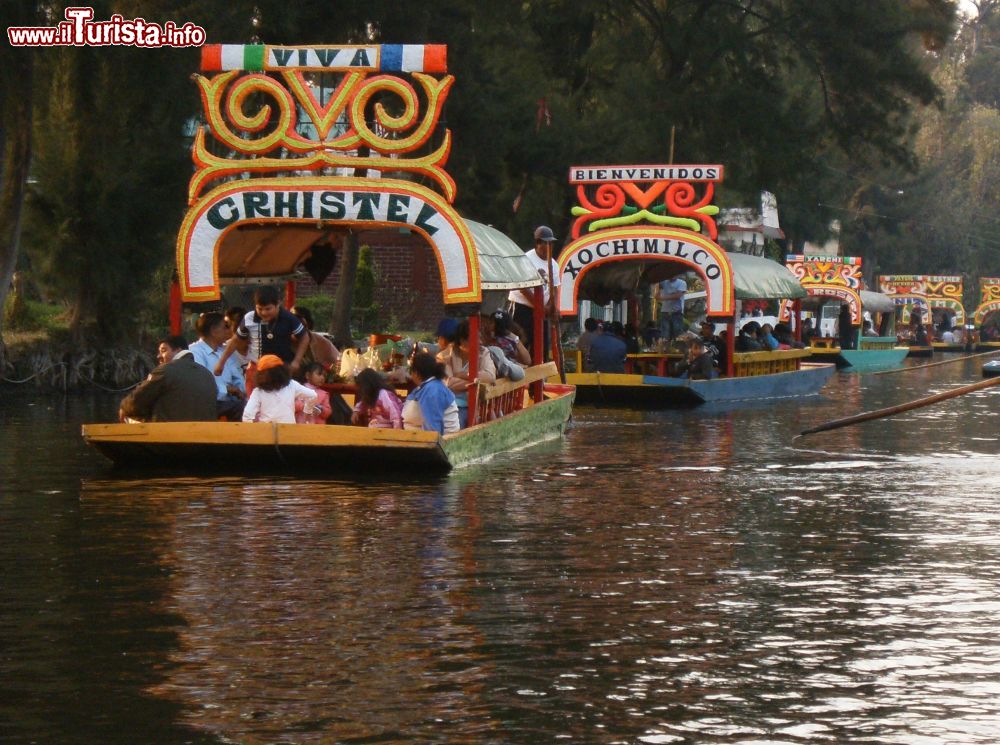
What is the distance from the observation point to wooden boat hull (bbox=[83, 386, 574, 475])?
16062mm

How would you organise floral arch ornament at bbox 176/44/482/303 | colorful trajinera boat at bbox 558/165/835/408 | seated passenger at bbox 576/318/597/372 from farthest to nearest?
seated passenger at bbox 576/318/597/372
colorful trajinera boat at bbox 558/165/835/408
floral arch ornament at bbox 176/44/482/303

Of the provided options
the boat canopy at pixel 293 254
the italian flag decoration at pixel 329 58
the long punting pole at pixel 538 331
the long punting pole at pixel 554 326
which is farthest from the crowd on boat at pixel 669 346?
the italian flag decoration at pixel 329 58

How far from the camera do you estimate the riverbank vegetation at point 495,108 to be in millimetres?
29641

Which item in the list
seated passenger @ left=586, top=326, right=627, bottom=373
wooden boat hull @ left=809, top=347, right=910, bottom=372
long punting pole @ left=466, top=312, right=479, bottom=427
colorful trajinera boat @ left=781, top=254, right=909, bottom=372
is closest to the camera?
long punting pole @ left=466, top=312, right=479, bottom=427

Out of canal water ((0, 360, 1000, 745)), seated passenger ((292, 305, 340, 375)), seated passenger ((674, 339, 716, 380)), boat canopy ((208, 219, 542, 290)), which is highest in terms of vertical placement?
boat canopy ((208, 219, 542, 290))

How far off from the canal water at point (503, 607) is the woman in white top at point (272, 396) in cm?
63

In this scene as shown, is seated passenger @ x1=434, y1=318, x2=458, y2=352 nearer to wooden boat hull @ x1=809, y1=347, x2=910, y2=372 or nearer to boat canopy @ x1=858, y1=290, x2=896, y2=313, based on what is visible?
wooden boat hull @ x1=809, y1=347, x2=910, y2=372

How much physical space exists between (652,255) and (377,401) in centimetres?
1304

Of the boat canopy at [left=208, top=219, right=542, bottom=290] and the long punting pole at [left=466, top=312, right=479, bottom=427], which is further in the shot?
the boat canopy at [left=208, top=219, right=542, bottom=290]

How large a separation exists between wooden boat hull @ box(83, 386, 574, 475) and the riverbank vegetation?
456 inches

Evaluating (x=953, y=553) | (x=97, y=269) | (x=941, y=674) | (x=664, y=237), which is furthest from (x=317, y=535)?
(x=97, y=269)

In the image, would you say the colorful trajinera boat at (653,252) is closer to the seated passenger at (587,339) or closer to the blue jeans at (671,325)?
the seated passenger at (587,339)

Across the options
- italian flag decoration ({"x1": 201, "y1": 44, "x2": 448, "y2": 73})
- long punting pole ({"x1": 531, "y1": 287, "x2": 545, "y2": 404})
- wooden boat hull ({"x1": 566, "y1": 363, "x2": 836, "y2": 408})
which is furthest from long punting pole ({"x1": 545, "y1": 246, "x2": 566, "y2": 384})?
italian flag decoration ({"x1": 201, "y1": 44, "x2": 448, "y2": 73})

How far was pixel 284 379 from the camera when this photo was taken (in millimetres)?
16250
